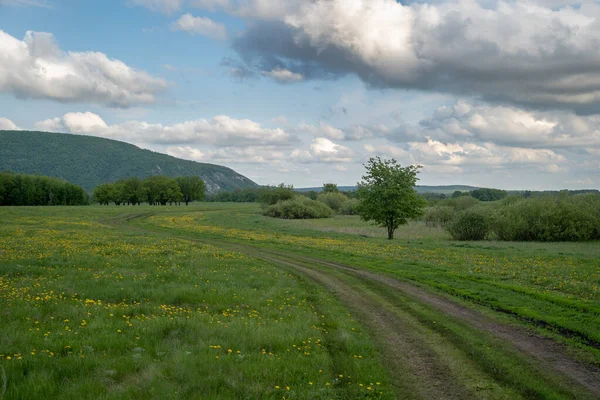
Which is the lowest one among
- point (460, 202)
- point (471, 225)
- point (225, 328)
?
point (225, 328)

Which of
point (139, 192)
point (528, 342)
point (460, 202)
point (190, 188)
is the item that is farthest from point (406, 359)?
point (190, 188)

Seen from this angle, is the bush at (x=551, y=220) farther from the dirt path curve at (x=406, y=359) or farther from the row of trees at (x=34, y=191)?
the row of trees at (x=34, y=191)

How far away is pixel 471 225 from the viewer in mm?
50906

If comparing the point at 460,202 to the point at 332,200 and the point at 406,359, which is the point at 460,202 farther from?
the point at 406,359

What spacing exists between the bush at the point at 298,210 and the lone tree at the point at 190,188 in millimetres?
65249

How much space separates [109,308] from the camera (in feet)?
40.6

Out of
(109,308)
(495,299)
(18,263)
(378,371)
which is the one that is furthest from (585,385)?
(18,263)

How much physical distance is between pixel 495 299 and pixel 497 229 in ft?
124

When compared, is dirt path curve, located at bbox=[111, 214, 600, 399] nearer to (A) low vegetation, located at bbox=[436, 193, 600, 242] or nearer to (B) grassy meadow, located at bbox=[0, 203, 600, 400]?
(B) grassy meadow, located at bbox=[0, 203, 600, 400]

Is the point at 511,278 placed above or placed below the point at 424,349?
above

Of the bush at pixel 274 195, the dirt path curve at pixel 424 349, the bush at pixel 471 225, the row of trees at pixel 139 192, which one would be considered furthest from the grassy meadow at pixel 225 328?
the row of trees at pixel 139 192

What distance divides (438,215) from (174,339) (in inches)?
2785

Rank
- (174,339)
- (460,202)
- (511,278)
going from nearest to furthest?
1. (174,339)
2. (511,278)
3. (460,202)

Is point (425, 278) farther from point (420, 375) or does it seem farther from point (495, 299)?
point (420, 375)
